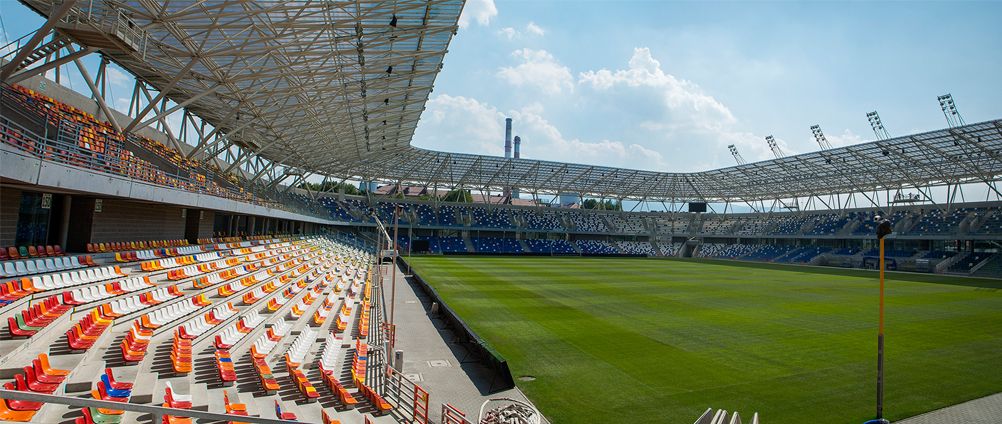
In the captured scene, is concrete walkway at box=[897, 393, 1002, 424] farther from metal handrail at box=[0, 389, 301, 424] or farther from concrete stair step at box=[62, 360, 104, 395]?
concrete stair step at box=[62, 360, 104, 395]

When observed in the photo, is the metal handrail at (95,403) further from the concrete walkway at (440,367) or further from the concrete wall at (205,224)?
the concrete wall at (205,224)

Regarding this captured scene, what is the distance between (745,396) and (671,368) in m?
2.40

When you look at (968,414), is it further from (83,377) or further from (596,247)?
(596,247)

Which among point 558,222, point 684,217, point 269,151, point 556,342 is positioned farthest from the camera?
point 684,217

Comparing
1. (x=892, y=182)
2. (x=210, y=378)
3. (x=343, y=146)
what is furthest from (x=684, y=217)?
(x=210, y=378)

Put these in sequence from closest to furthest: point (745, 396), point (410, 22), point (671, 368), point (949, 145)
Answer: point (745, 396) < point (671, 368) < point (410, 22) < point (949, 145)

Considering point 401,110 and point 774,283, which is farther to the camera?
point 774,283

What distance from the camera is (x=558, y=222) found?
77.2 m

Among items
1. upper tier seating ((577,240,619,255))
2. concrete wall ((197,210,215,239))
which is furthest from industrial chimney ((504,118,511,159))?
concrete wall ((197,210,215,239))

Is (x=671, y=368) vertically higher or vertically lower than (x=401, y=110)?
lower

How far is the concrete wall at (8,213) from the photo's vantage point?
1369cm

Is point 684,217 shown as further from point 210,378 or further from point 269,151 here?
point 210,378

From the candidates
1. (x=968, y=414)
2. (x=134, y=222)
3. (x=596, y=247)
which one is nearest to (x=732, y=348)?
(x=968, y=414)

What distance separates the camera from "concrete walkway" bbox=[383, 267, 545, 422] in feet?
40.7
